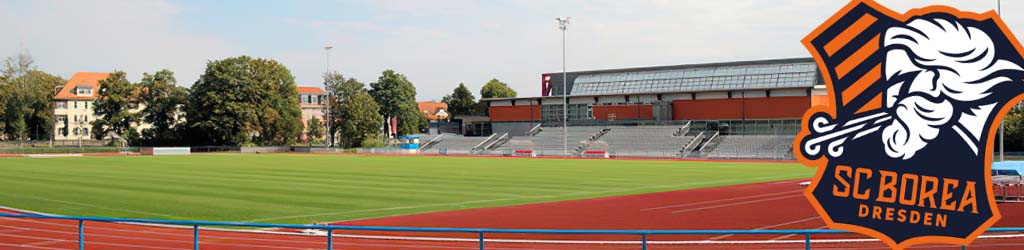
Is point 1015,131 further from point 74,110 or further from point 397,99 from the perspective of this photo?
point 74,110

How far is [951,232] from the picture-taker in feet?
25.6

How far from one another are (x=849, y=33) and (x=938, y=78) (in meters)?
0.83

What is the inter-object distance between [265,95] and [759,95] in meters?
56.1

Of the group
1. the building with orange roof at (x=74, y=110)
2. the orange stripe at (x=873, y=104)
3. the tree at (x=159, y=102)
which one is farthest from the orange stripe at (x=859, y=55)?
the building with orange roof at (x=74, y=110)

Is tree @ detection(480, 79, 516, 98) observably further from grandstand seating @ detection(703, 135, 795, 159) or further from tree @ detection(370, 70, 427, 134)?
grandstand seating @ detection(703, 135, 795, 159)

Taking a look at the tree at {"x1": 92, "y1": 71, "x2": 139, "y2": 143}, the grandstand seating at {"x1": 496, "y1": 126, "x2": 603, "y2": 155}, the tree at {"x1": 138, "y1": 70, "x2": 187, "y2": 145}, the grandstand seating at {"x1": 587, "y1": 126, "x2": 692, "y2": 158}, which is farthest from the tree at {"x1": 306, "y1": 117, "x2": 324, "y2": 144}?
the grandstand seating at {"x1": 587, "y1": 126, "x2": 692, "y2": 158}

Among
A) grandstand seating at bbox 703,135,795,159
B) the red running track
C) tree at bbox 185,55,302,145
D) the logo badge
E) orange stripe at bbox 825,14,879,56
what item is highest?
tree at bbox 185,55,302,145

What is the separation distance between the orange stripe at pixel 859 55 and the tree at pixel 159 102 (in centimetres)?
10897

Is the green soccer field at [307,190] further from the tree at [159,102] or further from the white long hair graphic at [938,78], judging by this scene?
the tree at [159,102]

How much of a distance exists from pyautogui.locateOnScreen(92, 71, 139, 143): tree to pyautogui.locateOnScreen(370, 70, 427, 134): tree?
3834 centimetres

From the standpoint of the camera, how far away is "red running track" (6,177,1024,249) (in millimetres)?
15719

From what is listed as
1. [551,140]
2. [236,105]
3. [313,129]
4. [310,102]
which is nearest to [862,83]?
[551,140]

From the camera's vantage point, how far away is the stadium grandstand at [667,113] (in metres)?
79.2

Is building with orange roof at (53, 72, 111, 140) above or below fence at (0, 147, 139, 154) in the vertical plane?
above
